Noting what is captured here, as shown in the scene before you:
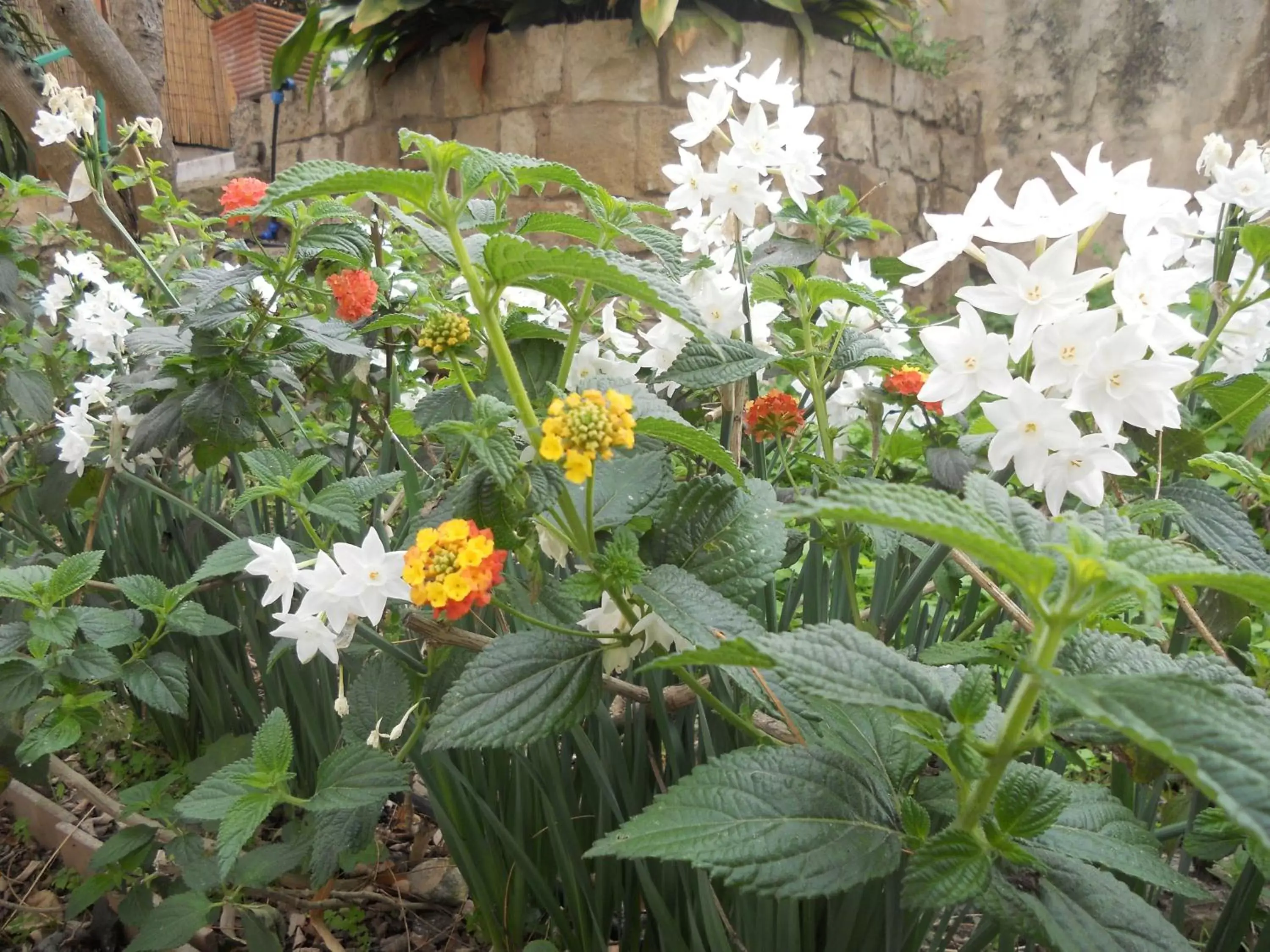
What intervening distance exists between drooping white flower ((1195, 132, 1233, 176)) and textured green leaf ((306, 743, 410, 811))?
978 millimetres

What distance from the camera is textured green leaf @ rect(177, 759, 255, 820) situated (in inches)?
32.8

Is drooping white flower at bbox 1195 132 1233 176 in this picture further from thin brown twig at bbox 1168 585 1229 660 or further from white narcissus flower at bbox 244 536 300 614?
white narcissus flower at bbox 244 536 300 614

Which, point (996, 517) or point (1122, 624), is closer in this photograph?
point (996, 517)

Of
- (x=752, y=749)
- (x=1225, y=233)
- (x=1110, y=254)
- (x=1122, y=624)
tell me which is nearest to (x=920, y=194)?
(x=1110, y=254)

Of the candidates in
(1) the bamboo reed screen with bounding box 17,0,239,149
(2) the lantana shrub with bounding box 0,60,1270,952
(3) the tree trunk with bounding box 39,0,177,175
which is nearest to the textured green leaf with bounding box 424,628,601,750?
(2) the lantana shrub with bounding box 0,60,1270,952

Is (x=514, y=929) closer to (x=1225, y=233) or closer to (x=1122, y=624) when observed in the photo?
(x=1122, y=624)

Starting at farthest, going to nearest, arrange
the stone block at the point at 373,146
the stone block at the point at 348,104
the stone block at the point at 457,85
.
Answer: the stone block at the point at 348,104, the stone block at the point at 373,146, the stone block at the point at 457,85

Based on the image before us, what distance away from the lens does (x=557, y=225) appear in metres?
0.70

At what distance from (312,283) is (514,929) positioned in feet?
2.97

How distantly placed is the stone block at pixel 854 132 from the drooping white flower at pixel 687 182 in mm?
2712

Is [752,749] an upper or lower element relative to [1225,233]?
lower

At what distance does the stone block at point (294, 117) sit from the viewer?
3.91 metres

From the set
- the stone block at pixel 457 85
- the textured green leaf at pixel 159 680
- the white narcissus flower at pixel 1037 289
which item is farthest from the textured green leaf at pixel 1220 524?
the stone block at pixel 457 85

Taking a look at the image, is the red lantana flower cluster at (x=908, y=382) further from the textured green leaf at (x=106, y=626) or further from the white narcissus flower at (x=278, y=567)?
the textured green leaf at (x=106, y=626)
